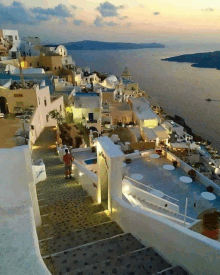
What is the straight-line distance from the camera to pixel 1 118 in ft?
55.3

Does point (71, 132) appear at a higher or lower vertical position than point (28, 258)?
lower

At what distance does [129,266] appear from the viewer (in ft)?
13.9

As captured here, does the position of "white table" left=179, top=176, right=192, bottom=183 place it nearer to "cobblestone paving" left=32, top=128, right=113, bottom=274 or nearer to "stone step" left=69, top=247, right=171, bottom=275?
"cobblestone paving" left=32, top=128, right=113, bottom=274

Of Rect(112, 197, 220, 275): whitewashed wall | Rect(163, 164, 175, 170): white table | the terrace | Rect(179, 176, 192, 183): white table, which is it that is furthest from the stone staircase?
Rect(163, 164, 175, 170): white table

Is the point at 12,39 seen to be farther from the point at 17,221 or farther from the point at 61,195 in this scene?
the point at 17,221

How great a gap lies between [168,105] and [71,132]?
55320 millimetres

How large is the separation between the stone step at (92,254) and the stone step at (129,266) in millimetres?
132

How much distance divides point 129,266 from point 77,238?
79.6 inches

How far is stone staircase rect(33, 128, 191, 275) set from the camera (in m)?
4.31

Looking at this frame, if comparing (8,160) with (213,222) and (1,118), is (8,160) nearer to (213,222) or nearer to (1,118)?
(213,222)

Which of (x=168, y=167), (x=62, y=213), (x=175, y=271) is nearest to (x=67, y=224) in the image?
(x=62, y=213)

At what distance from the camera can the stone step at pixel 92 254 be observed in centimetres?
455

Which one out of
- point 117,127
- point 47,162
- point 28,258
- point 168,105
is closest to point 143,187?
point 47,162

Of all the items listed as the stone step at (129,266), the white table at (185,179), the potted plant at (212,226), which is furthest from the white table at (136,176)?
the stone step at (129,266)
